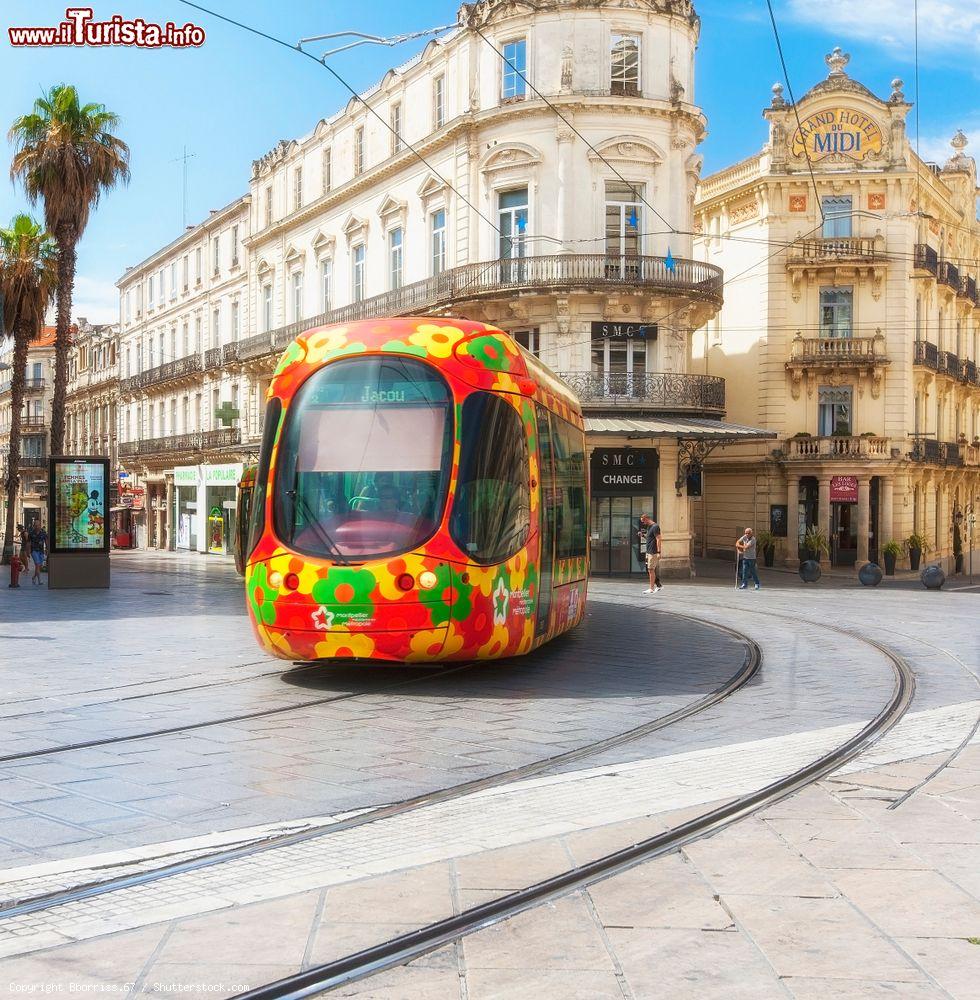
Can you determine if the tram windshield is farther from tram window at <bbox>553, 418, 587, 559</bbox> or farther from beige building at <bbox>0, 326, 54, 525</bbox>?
beige building at <bbox>0, 326, 54, 525</bbox>

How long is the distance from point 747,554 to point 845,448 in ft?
43.5

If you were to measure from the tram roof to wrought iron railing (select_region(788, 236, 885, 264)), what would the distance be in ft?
34.2

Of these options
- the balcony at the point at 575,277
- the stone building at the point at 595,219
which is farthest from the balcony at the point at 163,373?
the balcony at the point at 575,277

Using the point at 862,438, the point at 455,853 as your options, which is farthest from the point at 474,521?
the point at 862,438

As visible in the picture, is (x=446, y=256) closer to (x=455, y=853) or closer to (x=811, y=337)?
(x=811, y=337)

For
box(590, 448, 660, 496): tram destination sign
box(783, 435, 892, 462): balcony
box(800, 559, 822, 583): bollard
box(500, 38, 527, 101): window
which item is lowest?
box(800, 559, 822, 583): bollard

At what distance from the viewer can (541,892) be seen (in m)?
5.76

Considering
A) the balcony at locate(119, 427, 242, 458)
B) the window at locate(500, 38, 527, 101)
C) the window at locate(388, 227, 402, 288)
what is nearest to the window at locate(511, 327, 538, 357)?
the window at locate(500, 38, 527, 101)

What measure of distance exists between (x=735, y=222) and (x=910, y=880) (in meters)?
40.0

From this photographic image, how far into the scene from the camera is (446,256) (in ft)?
Answer: 120

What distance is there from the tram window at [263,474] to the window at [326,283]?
106 ft

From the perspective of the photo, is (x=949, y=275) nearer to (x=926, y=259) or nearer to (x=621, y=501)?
(x=926, y=259)

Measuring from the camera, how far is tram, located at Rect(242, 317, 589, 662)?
11.3 meters

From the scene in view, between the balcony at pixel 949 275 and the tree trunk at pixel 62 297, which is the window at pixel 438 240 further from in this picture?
the balcony at pixel 949 275
